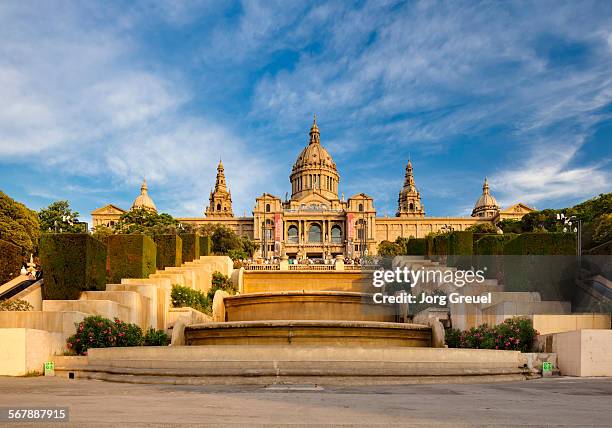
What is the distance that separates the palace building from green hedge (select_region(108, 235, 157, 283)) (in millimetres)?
93180

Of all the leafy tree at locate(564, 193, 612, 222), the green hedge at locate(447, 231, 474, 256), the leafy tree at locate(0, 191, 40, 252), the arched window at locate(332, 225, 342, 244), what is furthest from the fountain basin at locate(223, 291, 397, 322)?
the arched window at locate(332, 225, 342, 244)

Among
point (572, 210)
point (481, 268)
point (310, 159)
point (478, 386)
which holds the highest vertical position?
point (310, 159)

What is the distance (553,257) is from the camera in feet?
69.8

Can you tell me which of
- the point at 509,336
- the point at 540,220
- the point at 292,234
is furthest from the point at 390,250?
the point at 509,336

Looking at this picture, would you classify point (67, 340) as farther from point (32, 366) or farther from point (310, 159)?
point (310, 159)

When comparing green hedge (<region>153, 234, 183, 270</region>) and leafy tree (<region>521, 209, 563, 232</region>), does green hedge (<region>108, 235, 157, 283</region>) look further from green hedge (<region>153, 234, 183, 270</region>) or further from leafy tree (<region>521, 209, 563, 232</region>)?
leafy tree (<region>521, 209, 563, 232</region>)

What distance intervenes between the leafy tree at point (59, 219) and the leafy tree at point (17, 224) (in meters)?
13.2

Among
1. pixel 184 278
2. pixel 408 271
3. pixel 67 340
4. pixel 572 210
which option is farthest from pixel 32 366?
pixel 572 210

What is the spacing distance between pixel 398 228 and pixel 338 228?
15968mm

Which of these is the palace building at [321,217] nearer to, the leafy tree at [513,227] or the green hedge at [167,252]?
the leafy tree at [513,227]

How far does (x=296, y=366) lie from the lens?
34.3 feet

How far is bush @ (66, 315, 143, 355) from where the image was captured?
1345 centimetres

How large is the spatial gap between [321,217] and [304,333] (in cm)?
11633

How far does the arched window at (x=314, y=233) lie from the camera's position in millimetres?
131375
